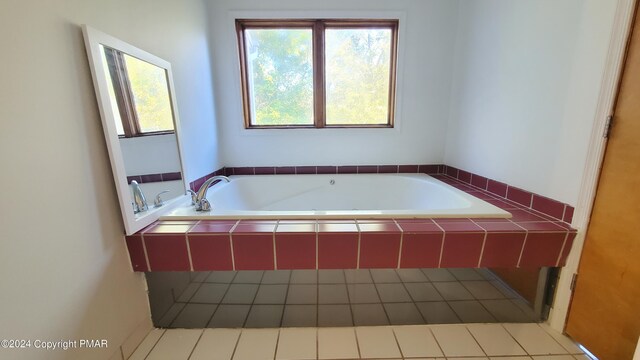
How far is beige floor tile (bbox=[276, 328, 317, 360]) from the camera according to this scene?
106 cm

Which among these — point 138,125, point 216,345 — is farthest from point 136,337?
point 138,125

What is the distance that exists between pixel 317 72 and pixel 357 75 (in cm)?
35

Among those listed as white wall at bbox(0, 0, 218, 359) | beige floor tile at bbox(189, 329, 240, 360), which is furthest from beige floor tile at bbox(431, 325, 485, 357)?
white wall at bbox(0, 0, 218, 359)

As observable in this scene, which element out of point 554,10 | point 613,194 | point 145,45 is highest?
point 554,10

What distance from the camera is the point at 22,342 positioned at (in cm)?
67

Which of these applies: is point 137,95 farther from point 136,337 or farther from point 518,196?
point 518,196

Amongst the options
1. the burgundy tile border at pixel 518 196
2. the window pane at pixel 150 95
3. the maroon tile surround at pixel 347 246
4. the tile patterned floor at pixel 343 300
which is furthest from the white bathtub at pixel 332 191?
the maroon tile surround at pixel 347 246

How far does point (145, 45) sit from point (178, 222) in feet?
2.97

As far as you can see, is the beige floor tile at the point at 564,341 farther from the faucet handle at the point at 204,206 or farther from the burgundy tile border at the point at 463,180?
the faucet handle at the point at 204,206

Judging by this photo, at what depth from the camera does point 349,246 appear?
1.07 metres

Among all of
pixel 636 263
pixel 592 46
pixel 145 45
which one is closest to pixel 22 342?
pixel 145 45

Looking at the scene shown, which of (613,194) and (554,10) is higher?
(554,10)

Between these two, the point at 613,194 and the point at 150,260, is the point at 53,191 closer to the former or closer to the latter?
the point at 150,260

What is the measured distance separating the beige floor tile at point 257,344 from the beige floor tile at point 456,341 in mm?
792
